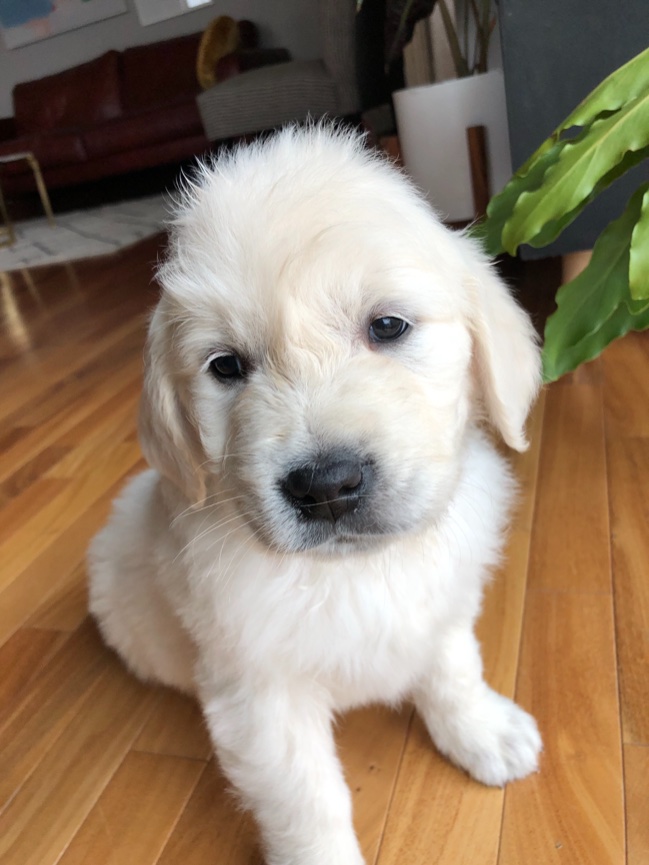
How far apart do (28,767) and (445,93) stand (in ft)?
7.77

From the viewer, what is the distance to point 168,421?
981 mm

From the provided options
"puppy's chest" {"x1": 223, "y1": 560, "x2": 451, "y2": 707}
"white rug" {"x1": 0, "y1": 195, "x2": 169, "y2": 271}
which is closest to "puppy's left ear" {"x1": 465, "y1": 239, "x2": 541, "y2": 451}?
"puppy's chest" {"x1": 223, "y1": 560, "x2": 451, "y2": 707}

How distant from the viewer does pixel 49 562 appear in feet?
5.96

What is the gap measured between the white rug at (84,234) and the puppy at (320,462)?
4.27 metres

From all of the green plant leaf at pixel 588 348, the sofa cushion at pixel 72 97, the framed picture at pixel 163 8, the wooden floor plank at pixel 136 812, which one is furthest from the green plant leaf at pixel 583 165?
the framed picture at pixel 163 8

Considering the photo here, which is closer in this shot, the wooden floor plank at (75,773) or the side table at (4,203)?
the wooden floor plank at (75,773)


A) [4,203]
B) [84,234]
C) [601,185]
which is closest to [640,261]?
[601,185]

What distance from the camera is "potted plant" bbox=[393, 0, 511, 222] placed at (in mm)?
2477

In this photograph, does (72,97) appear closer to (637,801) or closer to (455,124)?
(455,124)

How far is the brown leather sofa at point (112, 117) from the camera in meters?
7.07

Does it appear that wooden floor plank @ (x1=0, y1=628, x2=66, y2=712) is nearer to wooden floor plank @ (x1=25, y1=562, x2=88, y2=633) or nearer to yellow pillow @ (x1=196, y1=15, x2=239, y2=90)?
wooden floor plank @ (x1=25, y1=562, x2=88, y2=633)

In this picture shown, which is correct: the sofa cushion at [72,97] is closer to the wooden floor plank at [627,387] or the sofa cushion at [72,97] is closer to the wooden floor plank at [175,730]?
the wooden floor plank at [627,387]

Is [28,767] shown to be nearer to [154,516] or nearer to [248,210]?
[154,516]

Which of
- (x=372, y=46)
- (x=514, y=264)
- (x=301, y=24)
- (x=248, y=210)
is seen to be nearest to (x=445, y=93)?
(x=514, y=264)
